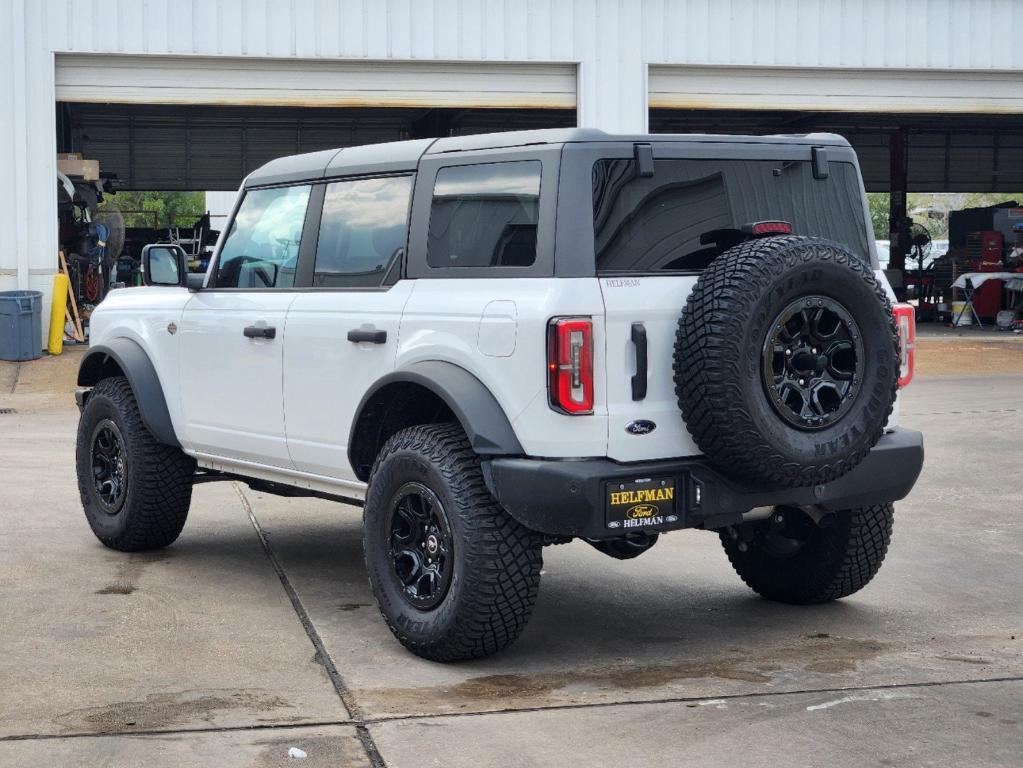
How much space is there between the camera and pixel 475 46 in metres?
21.1

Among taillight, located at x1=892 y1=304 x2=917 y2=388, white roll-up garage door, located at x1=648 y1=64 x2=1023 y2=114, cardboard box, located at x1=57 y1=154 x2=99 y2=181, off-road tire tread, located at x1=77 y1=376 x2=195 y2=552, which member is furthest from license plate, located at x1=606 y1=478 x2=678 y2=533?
cardboard box, located at x1=57 y1=154 x2=99 y2=181

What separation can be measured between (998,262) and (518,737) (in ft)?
88.7

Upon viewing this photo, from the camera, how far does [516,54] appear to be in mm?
21250

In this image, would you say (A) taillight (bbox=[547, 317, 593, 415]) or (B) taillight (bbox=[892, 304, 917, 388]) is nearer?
(A) taillight (bbox=[547, 317, 593, 415])

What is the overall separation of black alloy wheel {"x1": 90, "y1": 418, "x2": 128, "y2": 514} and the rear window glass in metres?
3.40

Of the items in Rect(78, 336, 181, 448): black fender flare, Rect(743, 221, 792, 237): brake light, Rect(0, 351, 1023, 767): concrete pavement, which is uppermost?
Rect(743, 221, 792, 237): brake light

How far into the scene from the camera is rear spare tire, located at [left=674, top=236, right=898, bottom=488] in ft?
16.9

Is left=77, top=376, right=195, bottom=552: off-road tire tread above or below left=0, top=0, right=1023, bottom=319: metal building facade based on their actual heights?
below

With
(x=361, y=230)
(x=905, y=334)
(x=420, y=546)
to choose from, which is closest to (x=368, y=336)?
(x=361, y=230)

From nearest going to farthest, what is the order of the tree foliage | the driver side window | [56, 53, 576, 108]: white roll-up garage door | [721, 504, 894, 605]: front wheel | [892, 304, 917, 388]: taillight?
[892, 304, 917, 388]: taillight < [721, 504, 894, 605]: front wheel < the driver side window < [56, 53, 576, 108]: white roll-up garage door < the tree foliage

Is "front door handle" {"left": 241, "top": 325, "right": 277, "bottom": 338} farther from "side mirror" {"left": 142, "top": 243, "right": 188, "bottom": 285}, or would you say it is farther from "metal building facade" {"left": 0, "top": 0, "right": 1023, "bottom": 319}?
"metal building facade" {"left": 0, "top": 0, "right": 1023, "bottom": 319}

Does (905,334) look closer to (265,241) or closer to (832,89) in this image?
(265,241)

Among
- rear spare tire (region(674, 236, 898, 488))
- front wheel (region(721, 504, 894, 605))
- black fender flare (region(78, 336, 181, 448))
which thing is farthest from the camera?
black fender flare (region(78, 336, 181, 448))

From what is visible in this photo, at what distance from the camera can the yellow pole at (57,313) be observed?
20.1 metres
